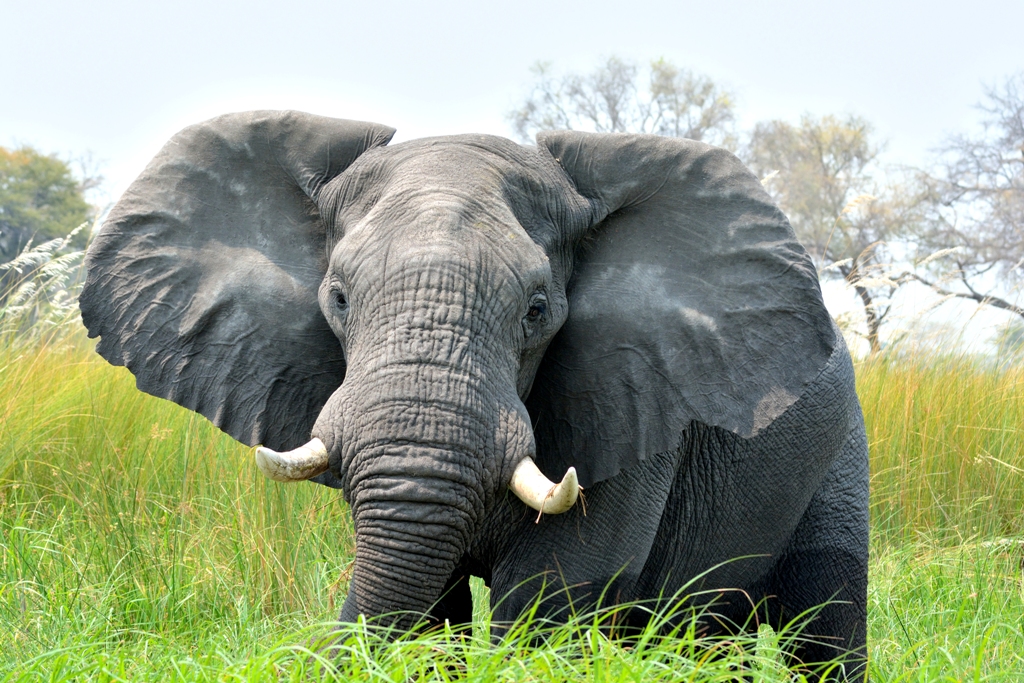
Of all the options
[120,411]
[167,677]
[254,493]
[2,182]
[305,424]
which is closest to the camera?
[167,677]

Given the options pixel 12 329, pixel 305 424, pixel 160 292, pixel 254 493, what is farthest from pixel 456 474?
pixel 12 329

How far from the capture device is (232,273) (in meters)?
3.43

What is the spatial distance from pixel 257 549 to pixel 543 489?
2561mm

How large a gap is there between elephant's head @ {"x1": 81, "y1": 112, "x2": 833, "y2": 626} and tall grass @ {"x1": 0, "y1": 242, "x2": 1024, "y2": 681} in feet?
2.24

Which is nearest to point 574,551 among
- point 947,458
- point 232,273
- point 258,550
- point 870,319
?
point 232,273

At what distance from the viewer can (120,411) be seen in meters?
6.02

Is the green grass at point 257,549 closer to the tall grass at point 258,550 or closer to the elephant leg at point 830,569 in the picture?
the tall grass at point 258,550

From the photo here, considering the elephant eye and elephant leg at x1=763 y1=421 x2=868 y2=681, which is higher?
the elephant eye

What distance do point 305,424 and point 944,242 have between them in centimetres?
2493

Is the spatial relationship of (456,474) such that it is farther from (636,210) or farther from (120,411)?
(120,411)

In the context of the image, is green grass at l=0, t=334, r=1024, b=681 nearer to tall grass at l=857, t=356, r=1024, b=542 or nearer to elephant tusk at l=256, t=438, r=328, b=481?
tall grass at l=857, t=356, r=1024, b=542

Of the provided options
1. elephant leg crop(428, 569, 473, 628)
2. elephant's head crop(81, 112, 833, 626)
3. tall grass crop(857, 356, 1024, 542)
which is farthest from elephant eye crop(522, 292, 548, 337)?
tall grass crop(857, 356, 1024, 542)

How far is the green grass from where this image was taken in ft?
9.68

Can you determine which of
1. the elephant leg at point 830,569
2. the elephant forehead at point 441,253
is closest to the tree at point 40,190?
the elephant leg at point 830,569
